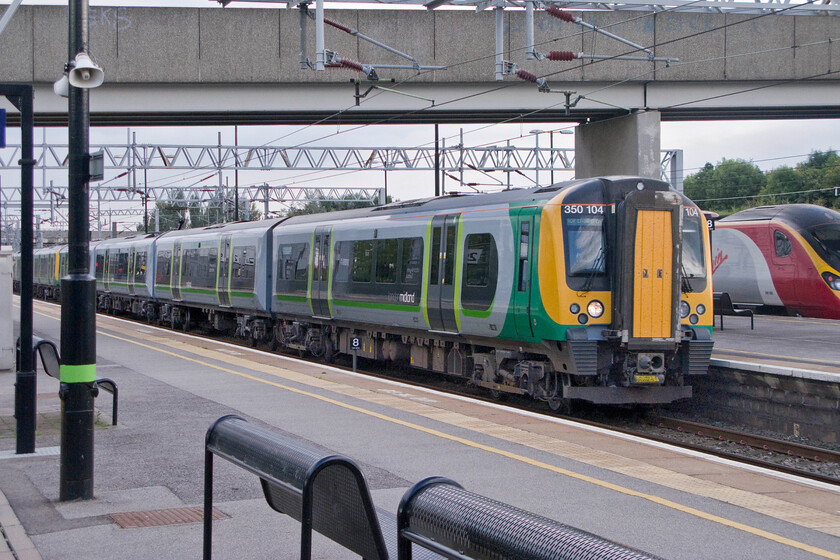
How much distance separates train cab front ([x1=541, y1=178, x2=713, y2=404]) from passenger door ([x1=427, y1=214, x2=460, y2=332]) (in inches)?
99.8

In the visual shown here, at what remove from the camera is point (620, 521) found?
20.9ft

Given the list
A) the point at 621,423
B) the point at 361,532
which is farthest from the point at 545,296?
the point at 361,532

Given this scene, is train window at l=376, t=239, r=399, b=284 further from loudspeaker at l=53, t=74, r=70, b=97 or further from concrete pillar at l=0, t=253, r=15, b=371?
loudspeaker at l=53, t=74, r=70, b=97

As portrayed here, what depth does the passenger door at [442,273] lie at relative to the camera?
14.2m

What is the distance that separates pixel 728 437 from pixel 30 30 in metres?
18.6

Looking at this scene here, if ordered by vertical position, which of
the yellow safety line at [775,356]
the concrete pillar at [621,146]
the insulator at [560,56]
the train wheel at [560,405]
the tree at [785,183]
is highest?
the tree at [785,183]

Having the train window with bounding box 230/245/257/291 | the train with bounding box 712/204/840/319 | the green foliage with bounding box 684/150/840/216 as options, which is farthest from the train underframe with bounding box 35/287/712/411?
the green foliage with bounding box 684/150/840/216

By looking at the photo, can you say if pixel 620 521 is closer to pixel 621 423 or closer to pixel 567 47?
pixel 621 423

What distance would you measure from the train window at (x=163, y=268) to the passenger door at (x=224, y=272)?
5190mm

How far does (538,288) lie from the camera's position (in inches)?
477

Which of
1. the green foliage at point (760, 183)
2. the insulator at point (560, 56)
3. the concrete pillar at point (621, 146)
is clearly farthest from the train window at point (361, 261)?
the green foliage at point (760, 183)

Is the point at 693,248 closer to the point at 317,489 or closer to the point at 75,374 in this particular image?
the point at 75,374

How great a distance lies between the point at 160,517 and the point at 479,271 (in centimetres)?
768

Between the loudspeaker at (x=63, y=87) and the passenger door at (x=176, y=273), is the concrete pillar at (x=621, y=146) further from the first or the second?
the loudspeaker at (x=63, y=87)
